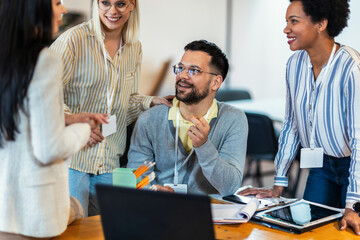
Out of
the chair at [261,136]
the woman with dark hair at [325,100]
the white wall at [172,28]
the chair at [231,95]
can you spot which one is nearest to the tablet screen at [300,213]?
the woman with dark hair at [325,100]

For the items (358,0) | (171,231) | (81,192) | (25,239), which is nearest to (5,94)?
(25,239)

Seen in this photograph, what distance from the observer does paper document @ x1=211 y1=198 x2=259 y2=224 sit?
1.78 m

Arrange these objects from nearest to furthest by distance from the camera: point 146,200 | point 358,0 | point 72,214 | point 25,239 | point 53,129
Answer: point 146,200 → point 53,129 → point 25,239 → point 72,214 → point 358,0

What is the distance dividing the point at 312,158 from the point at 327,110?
0.72 ft

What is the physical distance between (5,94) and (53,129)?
0.55 feet

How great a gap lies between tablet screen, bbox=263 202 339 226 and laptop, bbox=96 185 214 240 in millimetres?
689

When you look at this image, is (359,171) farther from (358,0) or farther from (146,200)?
(358,0)

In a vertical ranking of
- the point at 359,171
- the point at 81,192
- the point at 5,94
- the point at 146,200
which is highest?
the point at 5,94

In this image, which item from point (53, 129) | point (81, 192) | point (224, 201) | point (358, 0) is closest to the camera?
point (53, 129)

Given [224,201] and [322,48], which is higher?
[322,48]

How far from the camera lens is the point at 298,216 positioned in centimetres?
183

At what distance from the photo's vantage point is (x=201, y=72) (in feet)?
7.85

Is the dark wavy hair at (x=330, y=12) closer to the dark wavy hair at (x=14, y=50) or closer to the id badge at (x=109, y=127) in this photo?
the id badge at (x=109, y=127)

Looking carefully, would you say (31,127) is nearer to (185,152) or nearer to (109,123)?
(109,123)
